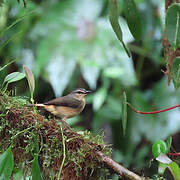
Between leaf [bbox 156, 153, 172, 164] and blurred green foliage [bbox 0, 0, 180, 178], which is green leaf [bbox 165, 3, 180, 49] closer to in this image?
leaf [bbox 156, 153, 172, 164]

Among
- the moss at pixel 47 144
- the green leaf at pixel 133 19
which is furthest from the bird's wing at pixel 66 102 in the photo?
the green leaf at pixel 133 19

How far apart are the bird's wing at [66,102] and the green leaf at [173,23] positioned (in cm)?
77

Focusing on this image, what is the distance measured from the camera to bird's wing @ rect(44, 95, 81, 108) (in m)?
1.73

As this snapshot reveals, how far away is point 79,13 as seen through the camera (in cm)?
285

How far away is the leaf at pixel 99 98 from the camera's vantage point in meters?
2.82

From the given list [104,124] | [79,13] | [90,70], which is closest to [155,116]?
[104,124]

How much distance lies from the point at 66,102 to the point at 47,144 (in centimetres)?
68

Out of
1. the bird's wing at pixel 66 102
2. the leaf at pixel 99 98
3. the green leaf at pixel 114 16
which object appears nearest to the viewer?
the green leaf at pixel 114 16

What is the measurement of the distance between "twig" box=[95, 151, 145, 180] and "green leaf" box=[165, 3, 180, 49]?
15.3 inches

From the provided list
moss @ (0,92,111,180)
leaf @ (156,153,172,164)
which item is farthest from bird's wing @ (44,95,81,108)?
leaf @ (156,153,172,164)

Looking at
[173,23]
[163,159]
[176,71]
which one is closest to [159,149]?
[163,159]

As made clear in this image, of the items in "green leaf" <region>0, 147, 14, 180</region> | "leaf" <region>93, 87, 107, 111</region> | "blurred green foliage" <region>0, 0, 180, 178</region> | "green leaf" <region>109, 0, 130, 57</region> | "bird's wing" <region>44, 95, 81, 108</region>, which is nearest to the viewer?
"green leaf" <region>0, 147, 14, 180</region>

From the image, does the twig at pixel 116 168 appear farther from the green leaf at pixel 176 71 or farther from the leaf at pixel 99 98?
the leaf at pixel 99 98

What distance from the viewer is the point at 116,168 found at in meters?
1.11
